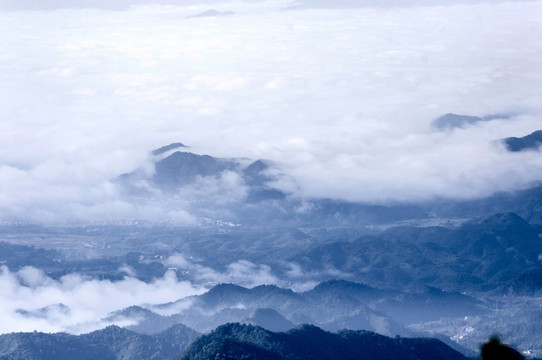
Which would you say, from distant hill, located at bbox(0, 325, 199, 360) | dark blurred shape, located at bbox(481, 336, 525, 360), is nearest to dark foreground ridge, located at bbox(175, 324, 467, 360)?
distant hill, located at bbox(0, 325, 199, 360)

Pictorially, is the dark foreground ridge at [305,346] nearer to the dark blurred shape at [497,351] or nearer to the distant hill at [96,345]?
the distant hill at [96,345]

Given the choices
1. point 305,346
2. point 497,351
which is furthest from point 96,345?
point 497,351

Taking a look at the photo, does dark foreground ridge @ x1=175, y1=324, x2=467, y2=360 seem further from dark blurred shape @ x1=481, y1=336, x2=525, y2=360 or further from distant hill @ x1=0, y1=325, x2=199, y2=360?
dark blurred shape @ x1=481, y1=336, x2=525, y2=360

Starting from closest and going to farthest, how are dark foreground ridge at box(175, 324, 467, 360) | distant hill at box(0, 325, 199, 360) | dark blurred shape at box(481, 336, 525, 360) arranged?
dark blurred shape at box(481, 336, 525, 360)
dark foreground ridge at box(175, 324, 467, 360)
distant hill at box(0, 325, 199, 360)

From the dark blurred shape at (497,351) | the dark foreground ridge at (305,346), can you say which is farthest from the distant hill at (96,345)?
the dark blurred shape at (497,351)

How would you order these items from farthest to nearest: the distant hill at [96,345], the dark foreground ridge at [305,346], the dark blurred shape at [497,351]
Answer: the distant hill at [96,345], the dark foreground ridge at [305,346], the dark blurred shape at [497,351]

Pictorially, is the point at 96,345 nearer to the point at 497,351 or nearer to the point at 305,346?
the point at 305,346

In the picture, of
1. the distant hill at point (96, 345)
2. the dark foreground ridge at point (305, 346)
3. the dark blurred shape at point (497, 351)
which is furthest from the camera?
the distant hill at point (96, 345)
